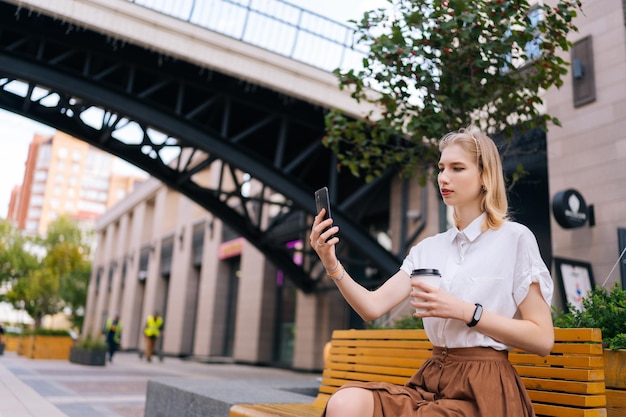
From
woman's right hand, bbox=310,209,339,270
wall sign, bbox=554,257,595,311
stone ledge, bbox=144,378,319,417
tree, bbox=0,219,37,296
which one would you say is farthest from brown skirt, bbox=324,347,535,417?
tree, bbox=0,219,37,296

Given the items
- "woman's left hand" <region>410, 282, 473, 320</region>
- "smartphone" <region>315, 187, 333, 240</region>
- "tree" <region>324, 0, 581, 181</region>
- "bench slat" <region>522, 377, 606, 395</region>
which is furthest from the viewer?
"tree" <region>324, 0, 581, 181</region>

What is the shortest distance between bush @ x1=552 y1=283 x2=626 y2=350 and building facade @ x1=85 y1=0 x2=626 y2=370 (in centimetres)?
342

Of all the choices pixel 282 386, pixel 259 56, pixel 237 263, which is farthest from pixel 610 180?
pixel 237 263

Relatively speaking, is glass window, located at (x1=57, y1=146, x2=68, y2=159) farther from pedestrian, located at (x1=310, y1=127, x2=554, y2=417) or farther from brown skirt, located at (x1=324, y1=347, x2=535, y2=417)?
brown skirt, located at (x1=324, y1=347, x2=535, y2=417)

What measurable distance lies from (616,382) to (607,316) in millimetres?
419

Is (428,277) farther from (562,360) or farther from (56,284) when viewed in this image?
(56,284)

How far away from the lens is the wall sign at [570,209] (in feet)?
24.4

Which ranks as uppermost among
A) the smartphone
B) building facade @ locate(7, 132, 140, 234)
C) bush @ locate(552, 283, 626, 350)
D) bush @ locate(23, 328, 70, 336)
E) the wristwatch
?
building facade @ locate(7, 132, 140, 234)

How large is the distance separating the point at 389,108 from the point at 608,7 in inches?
141

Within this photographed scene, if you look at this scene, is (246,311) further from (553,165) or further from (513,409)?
(513,409)

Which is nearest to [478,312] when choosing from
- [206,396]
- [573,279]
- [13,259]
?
[206,396]

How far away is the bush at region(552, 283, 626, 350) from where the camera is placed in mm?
2779

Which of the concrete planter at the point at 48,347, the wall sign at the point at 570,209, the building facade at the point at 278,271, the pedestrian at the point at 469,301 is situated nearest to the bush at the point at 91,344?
the concrete planter at the point at 48,347

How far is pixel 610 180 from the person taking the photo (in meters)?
7.20
